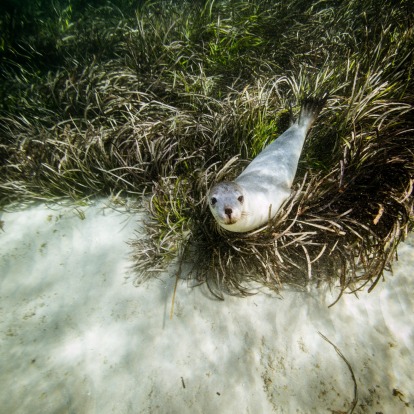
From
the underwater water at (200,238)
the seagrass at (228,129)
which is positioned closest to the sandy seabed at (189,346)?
the underwater water at (200,238)

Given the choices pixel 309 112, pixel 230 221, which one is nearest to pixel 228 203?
pixel 230 221

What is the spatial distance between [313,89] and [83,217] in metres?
3.70

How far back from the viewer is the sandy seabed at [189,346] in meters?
1.83

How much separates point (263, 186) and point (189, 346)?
164 centimetres

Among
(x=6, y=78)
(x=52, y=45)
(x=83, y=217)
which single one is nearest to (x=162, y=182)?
(x=83, y=217)

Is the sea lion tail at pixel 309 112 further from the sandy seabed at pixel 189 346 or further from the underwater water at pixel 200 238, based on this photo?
the sandy seabed at pixel 189 346

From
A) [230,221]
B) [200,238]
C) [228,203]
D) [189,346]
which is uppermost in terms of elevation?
[228,203]

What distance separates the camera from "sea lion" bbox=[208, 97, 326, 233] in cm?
169

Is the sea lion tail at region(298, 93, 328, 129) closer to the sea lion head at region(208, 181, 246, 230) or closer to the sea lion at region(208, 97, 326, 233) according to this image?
the sea lion at region(208, 97, 326, 233)

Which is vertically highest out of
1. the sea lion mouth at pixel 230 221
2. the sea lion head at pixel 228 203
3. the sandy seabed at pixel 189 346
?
the sea lion head at pixel 228 203

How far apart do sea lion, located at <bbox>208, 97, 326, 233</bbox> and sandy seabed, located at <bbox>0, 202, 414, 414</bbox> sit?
943 millimetres

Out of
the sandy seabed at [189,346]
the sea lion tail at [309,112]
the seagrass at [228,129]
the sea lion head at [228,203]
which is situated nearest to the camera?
the sea lion head at [228,203]

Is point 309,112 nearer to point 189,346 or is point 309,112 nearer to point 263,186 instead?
point 263,186

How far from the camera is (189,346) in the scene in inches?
81.3
